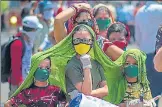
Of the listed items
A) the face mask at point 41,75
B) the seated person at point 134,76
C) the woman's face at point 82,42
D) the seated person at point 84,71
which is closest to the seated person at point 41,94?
the face mask at point 41,75

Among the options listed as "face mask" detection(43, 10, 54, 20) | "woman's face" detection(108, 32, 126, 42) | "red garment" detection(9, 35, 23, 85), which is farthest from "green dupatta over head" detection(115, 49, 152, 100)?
"face mask" detection(43, 10, 54, 20)

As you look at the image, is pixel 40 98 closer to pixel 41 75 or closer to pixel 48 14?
pixel 41 75

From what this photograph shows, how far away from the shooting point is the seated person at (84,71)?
5504 mm

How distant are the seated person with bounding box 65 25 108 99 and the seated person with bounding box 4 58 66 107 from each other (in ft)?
0.42

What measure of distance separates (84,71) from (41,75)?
1.39 feet

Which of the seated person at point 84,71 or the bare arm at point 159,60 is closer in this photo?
the bare arm at point 159,60

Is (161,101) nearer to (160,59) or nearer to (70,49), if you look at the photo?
(160,59)

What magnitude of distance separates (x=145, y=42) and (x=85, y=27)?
9.70ft

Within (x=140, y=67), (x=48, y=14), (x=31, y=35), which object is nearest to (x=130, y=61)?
(x=140, y=67)

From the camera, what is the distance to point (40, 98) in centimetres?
566

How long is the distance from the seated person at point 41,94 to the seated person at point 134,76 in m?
0.64

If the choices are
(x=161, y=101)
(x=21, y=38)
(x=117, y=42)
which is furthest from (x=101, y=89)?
(x=21, y=38)

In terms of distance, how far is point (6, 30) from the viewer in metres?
22.3

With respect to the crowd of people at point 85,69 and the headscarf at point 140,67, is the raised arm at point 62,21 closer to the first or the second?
the crowd of people at point 85,69
